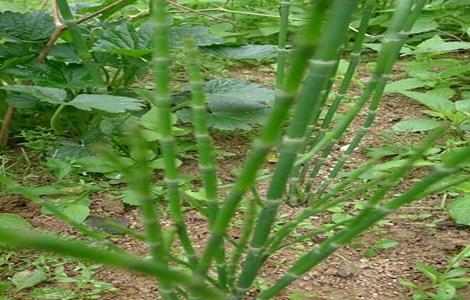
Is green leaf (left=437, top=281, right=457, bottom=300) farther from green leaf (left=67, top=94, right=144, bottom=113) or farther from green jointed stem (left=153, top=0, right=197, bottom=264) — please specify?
green leaf (left=67, top=94, right=144, bottom=113)

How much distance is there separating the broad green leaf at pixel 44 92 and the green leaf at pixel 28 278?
374 mm

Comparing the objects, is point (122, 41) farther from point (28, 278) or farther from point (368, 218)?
point (368, 218)

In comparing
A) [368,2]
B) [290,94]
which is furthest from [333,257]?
[290,94]

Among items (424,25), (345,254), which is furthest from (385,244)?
(424,25)

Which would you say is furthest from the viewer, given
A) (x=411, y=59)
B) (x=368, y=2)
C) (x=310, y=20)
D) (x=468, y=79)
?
(x=411, y=59)

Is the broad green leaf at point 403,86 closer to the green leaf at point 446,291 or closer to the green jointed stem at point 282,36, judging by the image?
the green jointed stem at point 282,36

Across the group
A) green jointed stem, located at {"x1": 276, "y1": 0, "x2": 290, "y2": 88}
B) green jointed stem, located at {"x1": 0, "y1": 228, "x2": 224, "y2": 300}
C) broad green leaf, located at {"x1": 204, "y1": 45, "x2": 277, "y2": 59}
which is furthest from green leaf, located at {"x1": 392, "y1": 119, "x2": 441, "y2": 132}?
green jointed stem, located at {"x1": 0, "y1": 228, "x2": 224, "y2": 300}

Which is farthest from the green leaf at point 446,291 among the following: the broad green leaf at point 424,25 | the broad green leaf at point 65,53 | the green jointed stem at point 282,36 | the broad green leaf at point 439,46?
the broad green leaf at point 424,25

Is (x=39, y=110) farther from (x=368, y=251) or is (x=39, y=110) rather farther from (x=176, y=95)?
(x=368, y=251)

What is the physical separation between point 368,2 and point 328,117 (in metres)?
0.23

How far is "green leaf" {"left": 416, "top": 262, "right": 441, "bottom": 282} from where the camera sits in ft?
3.34

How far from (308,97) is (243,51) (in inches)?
39.1

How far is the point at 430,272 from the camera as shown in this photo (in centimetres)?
102

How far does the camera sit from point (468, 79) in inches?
75.3
